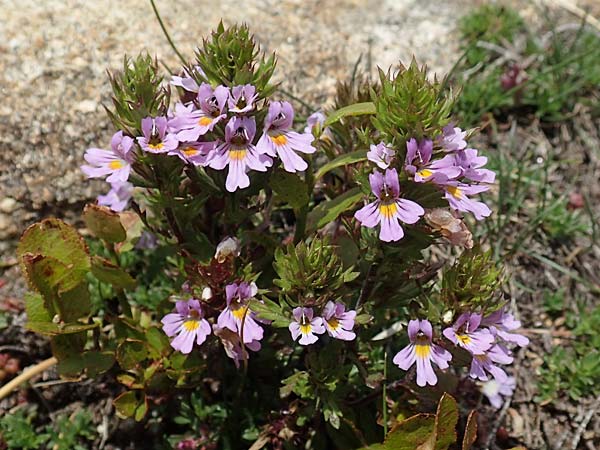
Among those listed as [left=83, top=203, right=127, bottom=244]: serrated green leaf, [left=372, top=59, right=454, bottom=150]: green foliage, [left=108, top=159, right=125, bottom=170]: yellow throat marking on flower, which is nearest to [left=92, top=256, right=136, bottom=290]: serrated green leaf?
[left=83, top=203, right=127, bottom=244]: serrated green leaf

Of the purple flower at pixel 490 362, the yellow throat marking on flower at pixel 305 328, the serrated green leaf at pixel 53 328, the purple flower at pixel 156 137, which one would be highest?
the purple flower at pixel 156 137

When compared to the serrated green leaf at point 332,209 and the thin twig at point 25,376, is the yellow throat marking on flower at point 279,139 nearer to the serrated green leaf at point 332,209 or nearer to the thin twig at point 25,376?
the serrated green leaf at point 332,209

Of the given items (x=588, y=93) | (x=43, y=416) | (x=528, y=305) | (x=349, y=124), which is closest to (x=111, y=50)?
(x=349, y=124)

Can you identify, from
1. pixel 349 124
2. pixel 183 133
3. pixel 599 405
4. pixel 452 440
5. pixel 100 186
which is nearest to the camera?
pixel 183 133

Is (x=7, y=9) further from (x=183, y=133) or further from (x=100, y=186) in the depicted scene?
(x=183, y=133)

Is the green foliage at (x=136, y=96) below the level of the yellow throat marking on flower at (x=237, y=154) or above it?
above

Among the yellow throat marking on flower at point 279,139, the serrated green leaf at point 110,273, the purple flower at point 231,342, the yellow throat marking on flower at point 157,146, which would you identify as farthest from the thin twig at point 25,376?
the yellow throat marking on flower at point 279,139

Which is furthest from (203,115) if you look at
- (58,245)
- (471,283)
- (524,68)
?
(524,68)
